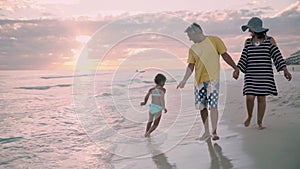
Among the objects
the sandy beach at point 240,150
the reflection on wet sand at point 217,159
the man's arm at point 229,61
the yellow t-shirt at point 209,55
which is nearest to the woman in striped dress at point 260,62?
the man's arm at point 229,61

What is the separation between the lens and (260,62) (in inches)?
235

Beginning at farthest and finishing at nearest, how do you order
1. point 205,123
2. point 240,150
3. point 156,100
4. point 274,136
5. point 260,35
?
point 156,100
point 260,35
point 205,123
point 274,136
point 240,150

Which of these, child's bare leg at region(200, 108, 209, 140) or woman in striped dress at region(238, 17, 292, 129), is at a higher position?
woman in striped dress at region(238, 17, 292, 129)

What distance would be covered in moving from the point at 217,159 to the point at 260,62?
218 cm

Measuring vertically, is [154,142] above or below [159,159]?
above

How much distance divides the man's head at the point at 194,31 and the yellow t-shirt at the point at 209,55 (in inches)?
4.3

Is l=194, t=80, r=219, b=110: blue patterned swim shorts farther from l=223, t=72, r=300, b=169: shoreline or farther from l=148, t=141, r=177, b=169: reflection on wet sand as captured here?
l=148, t=141, r=177, b=169: reflection on wet sand

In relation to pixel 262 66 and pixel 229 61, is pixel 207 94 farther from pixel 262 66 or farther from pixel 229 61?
pixel 262 66

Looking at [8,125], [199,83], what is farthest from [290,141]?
[8,125]

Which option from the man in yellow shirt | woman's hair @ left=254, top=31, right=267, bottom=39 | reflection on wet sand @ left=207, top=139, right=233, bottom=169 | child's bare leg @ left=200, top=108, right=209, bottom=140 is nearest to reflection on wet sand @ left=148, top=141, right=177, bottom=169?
reflection on wet sand @ left=207, top=139, right=233, bottom=169

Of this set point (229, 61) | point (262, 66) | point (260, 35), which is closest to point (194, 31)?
point (229, 61)

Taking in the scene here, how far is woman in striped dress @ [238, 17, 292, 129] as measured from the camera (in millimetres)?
5891

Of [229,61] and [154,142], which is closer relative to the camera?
[229,61]

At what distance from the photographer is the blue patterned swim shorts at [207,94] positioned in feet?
18.1
